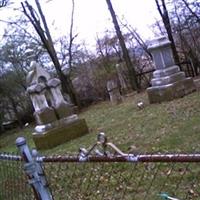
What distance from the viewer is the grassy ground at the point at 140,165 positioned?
5625 mm

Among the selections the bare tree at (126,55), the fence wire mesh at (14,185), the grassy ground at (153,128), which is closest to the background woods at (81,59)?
the bare tree at (126,55)

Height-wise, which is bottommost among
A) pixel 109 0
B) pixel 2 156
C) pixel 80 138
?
pixel 80 138

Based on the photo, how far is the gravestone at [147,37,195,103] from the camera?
1356 cm

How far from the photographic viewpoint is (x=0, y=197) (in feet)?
18.9

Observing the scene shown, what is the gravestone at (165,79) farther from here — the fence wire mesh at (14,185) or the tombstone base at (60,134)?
the fence wire mesh at (14,185)

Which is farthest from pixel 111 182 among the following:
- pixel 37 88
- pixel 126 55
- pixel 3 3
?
pixel 3 3

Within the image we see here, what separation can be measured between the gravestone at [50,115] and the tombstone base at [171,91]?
2.68 m

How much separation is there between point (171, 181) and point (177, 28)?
54.7 feet

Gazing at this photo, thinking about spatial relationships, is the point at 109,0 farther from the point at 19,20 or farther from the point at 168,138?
the point at 168,138

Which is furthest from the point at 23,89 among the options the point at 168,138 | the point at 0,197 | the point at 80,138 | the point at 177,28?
the point at 0,197

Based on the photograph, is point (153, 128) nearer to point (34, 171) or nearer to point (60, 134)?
point (60, 134)

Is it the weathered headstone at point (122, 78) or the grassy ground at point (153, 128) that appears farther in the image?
the weathered headstone at point (122, 78)

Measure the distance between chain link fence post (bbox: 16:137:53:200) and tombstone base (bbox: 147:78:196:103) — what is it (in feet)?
33.5

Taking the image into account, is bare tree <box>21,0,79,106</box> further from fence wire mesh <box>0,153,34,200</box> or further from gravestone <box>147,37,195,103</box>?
fence wire mesh <box>0,153,34,200</box>
